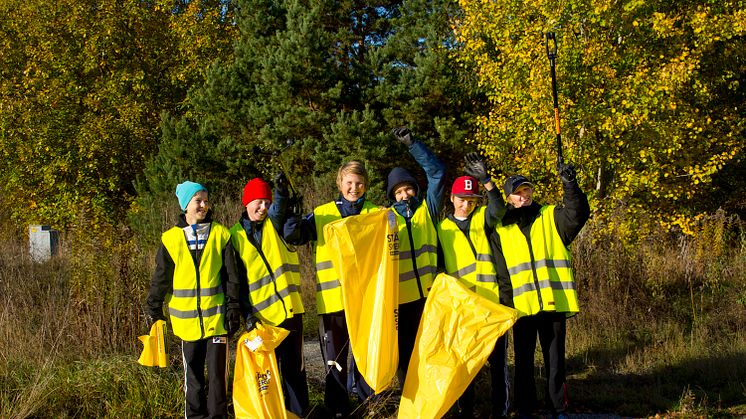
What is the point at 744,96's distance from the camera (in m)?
17.2

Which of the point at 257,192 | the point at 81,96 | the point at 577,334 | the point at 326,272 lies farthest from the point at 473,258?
the point at 81,96

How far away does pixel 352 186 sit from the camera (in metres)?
4.83

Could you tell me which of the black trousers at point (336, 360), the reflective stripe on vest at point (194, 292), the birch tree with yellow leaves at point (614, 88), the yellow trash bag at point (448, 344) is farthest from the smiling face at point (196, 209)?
the birch tree with yellow leaves at point (614, 88)

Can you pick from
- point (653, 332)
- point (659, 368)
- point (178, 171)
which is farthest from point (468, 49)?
point (659, 368)

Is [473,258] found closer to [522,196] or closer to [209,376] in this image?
[522,196]

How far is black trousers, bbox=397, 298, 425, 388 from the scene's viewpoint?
4918 millimetres

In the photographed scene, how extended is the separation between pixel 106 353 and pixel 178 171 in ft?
35.7

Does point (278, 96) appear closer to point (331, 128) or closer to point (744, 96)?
point (331, 128)

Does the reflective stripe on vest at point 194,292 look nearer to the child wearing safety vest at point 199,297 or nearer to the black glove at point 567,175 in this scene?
the child wearing safety vest at point 199,297

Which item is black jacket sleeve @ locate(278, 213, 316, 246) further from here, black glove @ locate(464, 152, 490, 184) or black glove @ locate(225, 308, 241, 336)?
black glove @ locate(464, 152, 490, 184)

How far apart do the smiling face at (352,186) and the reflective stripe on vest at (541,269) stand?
1.09m

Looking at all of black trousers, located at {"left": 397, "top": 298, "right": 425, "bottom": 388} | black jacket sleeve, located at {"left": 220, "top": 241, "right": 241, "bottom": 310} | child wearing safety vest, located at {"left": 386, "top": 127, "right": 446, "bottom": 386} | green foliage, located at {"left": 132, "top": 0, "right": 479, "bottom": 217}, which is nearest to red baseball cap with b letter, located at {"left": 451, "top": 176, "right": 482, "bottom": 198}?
child wearing safety vest, located at {"left": 386, "top": 127, "right": 446, "bottom": 386}

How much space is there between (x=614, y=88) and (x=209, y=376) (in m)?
9.37

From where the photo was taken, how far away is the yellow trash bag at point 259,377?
15.2 feet
